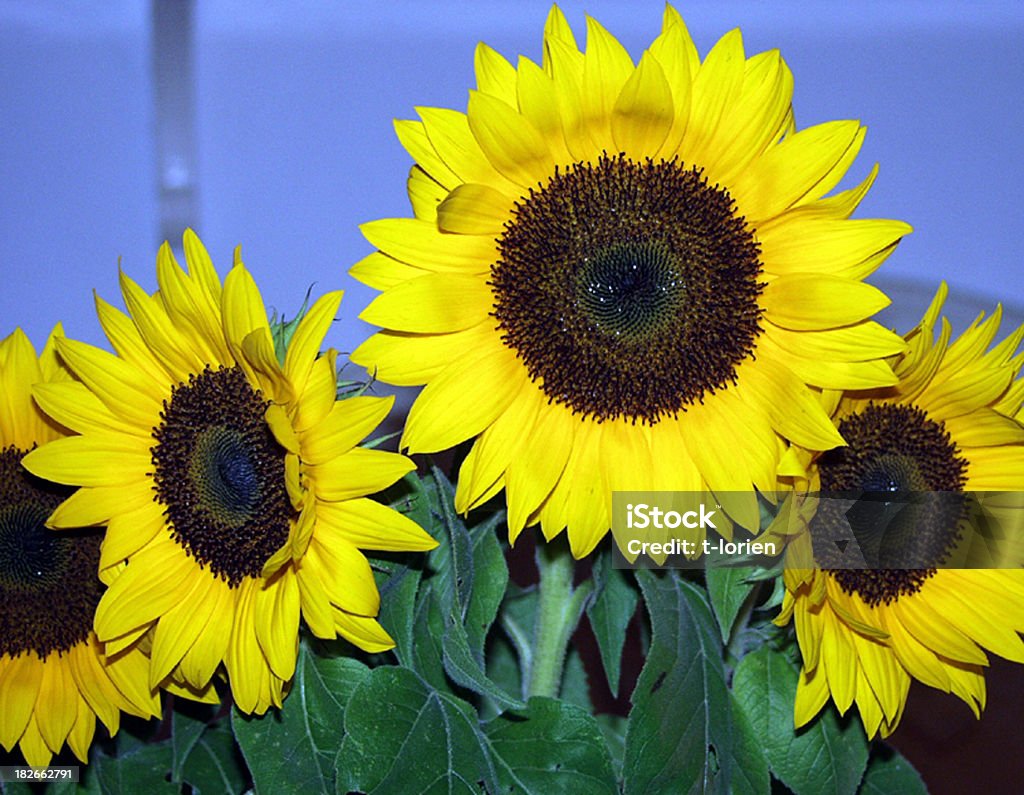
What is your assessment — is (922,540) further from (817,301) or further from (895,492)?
(817,301)

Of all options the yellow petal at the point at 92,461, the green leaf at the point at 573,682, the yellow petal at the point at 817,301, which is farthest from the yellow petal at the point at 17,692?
the yellow petal at the point at 817,301

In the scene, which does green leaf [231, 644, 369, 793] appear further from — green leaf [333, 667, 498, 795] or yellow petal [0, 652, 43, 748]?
yellow petal [0, 652, 43, 748]

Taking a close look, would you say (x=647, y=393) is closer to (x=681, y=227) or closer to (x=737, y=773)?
(x=681, y=227)

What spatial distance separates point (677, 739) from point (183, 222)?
3.68 feet

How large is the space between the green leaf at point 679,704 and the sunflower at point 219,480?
0.45ft

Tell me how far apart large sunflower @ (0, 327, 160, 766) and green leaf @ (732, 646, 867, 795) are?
33cm

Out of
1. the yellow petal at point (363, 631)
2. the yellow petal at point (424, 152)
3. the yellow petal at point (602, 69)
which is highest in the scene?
the yellow petal at point (602, 69)

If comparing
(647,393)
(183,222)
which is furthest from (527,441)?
(183,222)

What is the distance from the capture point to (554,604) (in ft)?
2.14

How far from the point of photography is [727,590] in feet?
1.90

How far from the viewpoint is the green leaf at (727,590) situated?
574 millimetres

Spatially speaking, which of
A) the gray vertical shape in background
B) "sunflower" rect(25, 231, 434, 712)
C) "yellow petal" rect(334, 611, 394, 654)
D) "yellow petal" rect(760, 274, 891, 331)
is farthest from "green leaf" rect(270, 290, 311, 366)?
the gray vertical shape in background

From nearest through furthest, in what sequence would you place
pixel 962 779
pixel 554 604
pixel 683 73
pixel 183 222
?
pixel 683 73
pixel 554 604
pixel 962 779
pixel 183 222

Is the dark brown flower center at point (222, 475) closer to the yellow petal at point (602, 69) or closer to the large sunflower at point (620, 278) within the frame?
the large sunflower at point (620, 278)
